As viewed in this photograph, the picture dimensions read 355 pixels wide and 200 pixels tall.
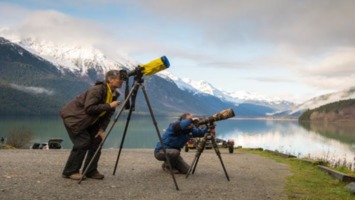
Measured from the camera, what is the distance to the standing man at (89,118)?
9336 mm

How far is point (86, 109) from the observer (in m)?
9.31

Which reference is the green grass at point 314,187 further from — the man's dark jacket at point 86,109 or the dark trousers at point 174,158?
the man's dark jacket at point 86,109

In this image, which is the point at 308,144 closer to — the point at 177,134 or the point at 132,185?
the point at 177,134

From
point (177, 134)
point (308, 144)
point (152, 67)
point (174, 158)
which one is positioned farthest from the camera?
point (308, 144)

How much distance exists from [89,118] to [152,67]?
6.26ft

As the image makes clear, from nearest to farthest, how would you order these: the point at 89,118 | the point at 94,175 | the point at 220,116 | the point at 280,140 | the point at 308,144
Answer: the point at 89,118 → the point at 94,175 → the point at 220,116 → the point at 308,144 → the point at 280,140

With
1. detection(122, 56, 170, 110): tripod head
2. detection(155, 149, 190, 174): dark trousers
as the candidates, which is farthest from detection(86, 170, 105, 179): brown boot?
detection(155, 149, 190, 174): dark trousers

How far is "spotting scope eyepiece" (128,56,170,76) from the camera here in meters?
9.56

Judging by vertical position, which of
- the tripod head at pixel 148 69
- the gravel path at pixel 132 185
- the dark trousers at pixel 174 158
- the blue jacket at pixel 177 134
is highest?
the tripod head at pixel 148 69

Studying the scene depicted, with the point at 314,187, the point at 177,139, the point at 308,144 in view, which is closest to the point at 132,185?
the point at 177,139

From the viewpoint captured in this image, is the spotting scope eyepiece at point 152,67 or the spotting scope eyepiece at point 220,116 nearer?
the spotting scope eyepiece at point 152,67

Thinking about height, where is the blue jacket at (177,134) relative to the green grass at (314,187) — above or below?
above

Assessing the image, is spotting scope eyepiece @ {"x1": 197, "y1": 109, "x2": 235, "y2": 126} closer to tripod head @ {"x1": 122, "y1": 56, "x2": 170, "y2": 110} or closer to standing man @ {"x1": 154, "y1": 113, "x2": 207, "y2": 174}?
standing man @ {"x1": 154, "y1": 113, "x2": 207, "y2": 174}

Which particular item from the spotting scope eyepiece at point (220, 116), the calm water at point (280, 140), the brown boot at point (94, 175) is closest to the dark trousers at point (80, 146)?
the brown boot at point (94, 175)
